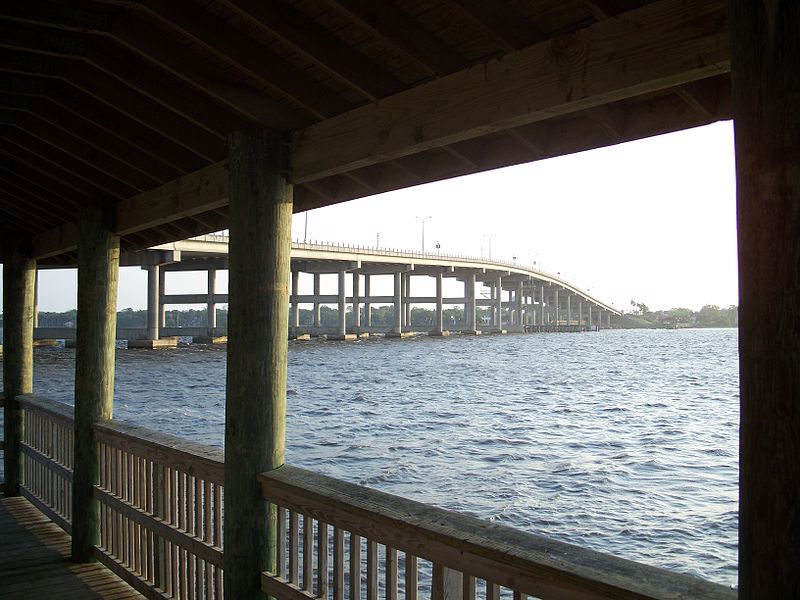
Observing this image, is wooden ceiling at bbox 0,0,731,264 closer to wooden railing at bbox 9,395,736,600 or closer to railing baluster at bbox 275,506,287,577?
wooden railing at bbox 9,395,736,600

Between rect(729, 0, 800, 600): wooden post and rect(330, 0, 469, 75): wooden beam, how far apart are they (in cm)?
177

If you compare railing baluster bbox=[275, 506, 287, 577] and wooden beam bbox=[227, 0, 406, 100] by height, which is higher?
wooden beam bbox=[227, 0, 406, 100]

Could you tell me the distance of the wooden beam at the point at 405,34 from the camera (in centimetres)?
329

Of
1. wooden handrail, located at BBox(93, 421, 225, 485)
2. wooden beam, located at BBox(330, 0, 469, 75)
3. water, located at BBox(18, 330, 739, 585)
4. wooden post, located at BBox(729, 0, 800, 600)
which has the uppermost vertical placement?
wooden beam, located at BBox(330, 0, 469, 75)

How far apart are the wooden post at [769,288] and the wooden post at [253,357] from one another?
117 inches

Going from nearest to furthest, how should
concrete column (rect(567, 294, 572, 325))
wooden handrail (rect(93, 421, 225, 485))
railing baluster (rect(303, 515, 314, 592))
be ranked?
railing baluster (rect(303, 515, 314, 592)) < wooden handrail (rect(93, 421, 225, 485)) < concrete column (rect(567, 294, 572, 325))

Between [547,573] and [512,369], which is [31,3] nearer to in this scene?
[547,573]

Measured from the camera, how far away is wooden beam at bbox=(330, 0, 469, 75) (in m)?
3.29

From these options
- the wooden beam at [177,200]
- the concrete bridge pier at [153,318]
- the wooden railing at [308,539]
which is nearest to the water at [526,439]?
the wooden railing at [308,539]

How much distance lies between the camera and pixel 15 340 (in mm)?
9062

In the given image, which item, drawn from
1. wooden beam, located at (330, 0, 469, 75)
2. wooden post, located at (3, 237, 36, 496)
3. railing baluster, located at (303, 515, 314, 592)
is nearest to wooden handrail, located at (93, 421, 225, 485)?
railing baluster, located at (303, 515, 314, 592)

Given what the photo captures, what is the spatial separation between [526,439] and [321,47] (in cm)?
1937

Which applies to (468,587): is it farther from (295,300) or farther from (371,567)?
(295,300)

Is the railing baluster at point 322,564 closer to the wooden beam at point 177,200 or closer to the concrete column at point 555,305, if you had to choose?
the wooden beam at point 177,200
